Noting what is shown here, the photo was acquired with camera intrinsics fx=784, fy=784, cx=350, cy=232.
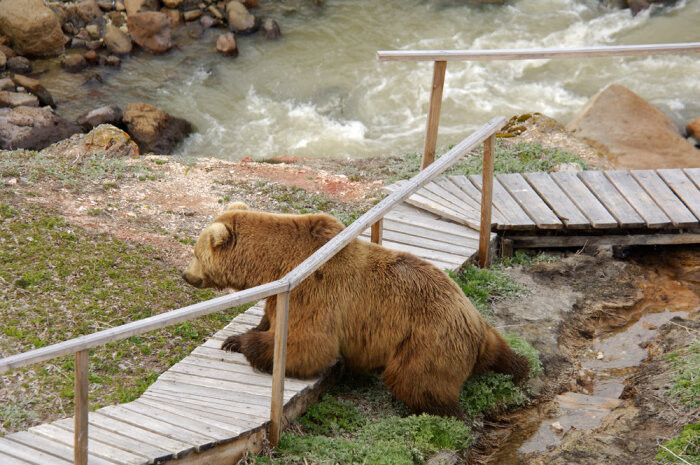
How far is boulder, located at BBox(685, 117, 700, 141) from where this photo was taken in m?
12.1

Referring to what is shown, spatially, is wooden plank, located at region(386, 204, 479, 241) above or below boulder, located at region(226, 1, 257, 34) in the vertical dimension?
below

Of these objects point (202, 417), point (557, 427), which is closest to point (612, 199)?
point (557, 427)

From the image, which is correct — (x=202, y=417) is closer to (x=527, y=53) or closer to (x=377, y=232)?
(x=377, y=232)

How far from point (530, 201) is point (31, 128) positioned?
27.4 ft

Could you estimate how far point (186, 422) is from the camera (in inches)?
163

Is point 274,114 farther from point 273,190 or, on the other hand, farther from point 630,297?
point 630,297

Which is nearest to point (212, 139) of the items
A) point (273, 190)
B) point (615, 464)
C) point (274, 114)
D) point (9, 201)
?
point (274, 114)

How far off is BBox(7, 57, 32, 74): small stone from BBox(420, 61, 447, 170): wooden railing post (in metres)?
9.85

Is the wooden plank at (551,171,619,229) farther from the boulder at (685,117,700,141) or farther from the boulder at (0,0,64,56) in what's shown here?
the boulder at (0,0,64,56)

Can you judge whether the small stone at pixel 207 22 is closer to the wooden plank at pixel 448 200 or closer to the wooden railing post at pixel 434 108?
the wooden plank at pixel 448 200

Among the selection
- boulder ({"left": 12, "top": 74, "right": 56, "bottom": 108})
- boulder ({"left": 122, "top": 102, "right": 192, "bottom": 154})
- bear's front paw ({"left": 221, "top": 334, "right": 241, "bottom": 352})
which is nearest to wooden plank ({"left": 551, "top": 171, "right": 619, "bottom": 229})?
→ bear's front paw ({"left": 221, "top": 334, "right": 241, "bottom": 352})

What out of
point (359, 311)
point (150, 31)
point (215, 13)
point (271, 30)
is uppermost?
point (215, 13)

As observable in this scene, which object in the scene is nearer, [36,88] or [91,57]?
[36,88]

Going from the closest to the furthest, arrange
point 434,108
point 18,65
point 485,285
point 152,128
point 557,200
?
point 485,285
point 434,108
point 557,200
point 152,128
point 18,65
